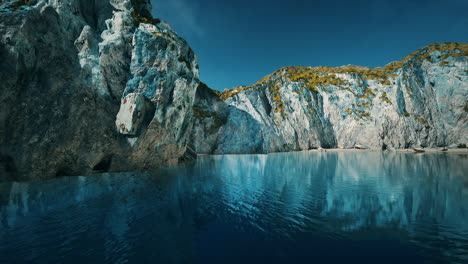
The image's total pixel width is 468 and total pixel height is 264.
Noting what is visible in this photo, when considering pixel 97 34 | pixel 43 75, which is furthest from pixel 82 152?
pixel 97 34

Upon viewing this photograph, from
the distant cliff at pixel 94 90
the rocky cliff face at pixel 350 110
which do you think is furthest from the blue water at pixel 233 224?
the rocky cliff face at pixel 350 110

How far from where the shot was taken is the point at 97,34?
107 feet

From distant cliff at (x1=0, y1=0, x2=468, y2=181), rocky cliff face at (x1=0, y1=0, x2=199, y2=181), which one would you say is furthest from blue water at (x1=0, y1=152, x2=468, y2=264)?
distant cliff at (x1=0, y1=0, x2=468, y2=181)

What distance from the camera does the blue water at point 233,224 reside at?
902 centimetres

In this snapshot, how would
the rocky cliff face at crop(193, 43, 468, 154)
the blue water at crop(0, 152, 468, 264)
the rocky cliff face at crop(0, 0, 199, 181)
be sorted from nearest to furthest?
the blue water at crop(0, 152, 468, 264)
the rocky cliff face at crop(0, 0, 199, 181)
the rocky cliff face at crop(193, 43, 468, 154)

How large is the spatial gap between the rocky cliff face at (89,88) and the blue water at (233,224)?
5435mm

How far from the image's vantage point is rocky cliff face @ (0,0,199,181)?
21422 mm

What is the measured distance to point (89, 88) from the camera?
88.8ft

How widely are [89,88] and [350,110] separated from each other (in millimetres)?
94685

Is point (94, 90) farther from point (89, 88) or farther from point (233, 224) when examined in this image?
point (233, 224)

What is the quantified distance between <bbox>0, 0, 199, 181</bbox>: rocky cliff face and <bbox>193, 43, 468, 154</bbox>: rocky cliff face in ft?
127

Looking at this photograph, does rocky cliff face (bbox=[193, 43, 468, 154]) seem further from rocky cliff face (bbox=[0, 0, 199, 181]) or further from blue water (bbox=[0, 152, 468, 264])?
blue water (bbox=[0, 152, 468, 264])

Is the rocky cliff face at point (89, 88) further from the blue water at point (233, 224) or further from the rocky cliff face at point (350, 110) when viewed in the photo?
the rocky cliff face at point (350, 110)

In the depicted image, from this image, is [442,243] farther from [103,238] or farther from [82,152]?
[82,152]
